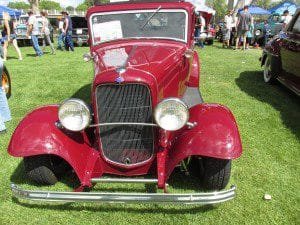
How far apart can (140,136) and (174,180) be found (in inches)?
31.2

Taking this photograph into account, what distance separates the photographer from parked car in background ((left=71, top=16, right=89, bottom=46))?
19.1m

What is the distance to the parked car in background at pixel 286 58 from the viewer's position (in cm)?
642

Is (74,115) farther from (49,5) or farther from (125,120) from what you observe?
(49,5)

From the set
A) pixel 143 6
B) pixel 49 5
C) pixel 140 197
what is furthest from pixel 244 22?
pixel 49 5

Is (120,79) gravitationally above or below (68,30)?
above

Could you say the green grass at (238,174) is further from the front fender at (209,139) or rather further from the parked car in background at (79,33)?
the parked car in background at (79,33)

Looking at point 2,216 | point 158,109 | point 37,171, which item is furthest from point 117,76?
point 2,216

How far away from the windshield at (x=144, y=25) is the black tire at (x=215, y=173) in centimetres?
185

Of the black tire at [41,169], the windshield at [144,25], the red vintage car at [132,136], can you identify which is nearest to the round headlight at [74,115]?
the red vintage car at [132,136]

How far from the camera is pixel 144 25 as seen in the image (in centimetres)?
449

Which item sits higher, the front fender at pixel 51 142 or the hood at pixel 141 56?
the hood at pixel 141 56

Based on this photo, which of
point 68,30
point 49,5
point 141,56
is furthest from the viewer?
point 49,5

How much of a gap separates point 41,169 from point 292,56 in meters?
5.27

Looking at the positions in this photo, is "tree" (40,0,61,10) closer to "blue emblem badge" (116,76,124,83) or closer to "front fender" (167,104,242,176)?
"blue emblem badge" (116,76,124,83)
